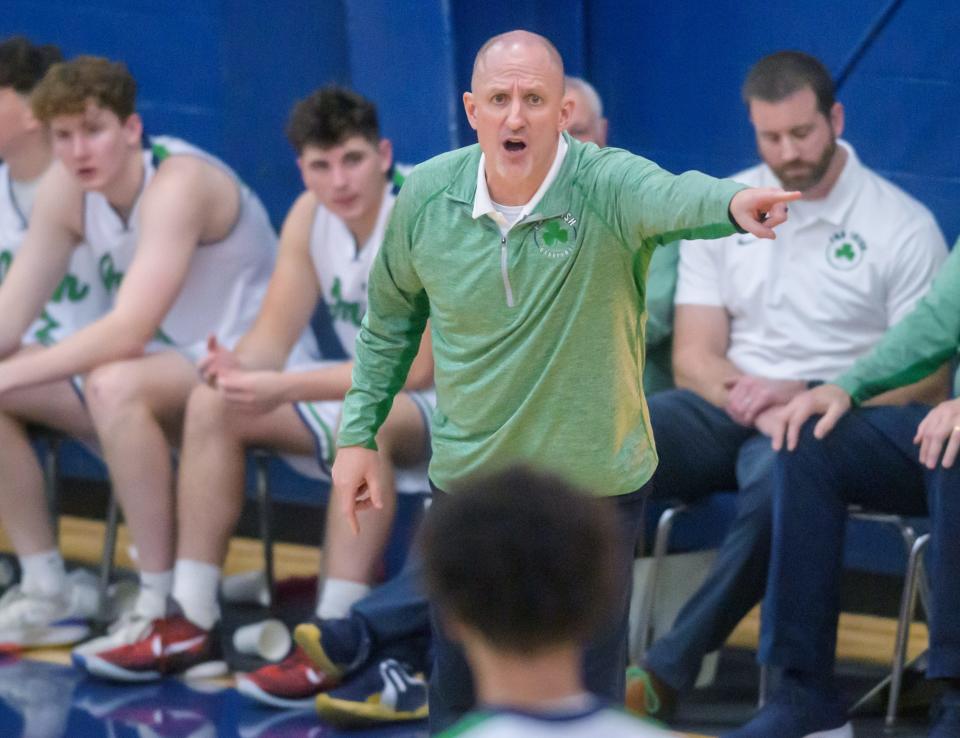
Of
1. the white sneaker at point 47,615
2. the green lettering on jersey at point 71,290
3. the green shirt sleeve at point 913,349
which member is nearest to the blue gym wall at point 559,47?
the green lettering on jersey at point 71,290

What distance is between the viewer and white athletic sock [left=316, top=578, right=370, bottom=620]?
4.37 meters

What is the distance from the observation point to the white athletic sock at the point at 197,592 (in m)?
4.52

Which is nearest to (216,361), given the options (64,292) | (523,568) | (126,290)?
(126,290)

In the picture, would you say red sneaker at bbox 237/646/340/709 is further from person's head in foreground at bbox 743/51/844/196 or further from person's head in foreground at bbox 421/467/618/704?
person's head in foreground at bbox 421/467/618/704

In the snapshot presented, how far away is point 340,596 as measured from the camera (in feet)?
14.4

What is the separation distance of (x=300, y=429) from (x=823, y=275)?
148 cm

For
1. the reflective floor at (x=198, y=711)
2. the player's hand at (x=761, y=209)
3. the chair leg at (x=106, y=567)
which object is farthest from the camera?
the chair leg at (x=106, y=567)

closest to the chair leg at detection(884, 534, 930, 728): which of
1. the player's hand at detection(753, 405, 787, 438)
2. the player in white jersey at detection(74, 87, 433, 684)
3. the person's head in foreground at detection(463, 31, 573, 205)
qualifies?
the player's hand at detection(753, 405, 787, 438)

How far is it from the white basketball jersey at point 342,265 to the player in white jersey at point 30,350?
0.83m

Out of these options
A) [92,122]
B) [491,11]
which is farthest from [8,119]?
[491,11]

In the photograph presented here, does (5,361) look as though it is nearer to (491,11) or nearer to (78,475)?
(78,475)

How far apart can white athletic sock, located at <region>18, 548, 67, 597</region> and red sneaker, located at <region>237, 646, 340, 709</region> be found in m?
0.95

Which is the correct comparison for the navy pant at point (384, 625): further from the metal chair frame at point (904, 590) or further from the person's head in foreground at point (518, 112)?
the person's head in foreground at point (518, 112)

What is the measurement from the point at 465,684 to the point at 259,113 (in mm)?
3024
